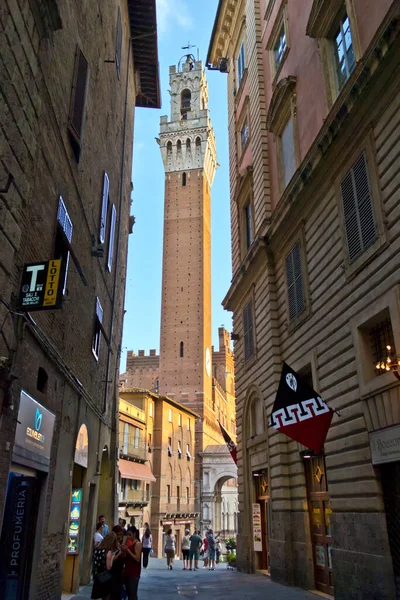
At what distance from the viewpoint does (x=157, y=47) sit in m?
22.2

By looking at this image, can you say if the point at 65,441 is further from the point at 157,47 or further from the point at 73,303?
the point at 157,47

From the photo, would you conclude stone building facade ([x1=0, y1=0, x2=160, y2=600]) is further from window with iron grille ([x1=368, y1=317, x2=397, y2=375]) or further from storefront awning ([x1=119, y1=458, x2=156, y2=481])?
storefront awning ([x1=119, y1=458, x2=156, y2=481])

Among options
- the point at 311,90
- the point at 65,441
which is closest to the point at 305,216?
the point at 311,90

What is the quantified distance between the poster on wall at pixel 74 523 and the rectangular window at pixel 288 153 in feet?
31.6

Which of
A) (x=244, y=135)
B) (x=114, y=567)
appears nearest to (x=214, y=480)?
(x=244, y=135)

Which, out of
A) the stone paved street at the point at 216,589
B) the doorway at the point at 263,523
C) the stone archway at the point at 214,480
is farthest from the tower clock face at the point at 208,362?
the stone paved street at the point at 216,589

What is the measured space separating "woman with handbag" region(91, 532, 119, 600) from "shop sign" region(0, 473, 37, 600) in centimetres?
109

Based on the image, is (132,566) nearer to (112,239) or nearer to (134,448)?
(112,239)

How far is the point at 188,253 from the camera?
6744cm

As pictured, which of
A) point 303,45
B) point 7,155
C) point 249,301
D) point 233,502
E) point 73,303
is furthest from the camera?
point 233,502

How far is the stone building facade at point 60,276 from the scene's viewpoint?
6758 mm

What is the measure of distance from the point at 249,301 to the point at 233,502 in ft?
178

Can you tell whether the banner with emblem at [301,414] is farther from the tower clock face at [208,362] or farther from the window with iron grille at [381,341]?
the tower clock face at [208,362]

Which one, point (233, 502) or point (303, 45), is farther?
point (233, 502)
